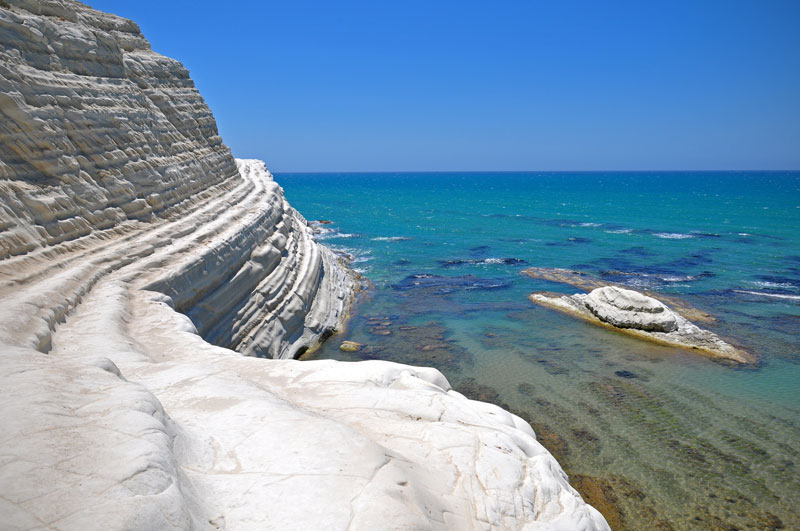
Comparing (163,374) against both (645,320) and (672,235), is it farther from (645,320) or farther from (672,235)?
(672,235)

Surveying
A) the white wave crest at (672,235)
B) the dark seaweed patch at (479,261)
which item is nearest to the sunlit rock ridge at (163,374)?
the dark seaweed patch at (479,261)

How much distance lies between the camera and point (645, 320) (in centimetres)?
1681

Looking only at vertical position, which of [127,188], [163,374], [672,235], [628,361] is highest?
[127,188]

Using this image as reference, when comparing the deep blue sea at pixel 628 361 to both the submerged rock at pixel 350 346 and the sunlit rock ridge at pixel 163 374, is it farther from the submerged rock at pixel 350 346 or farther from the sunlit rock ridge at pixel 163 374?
the sunlit rock ridge at pixel 163 374

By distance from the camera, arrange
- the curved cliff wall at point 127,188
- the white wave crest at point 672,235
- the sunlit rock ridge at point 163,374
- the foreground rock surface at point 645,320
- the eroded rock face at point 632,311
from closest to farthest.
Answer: the sunlit rock ridge at point 163,374, the curved cliff wall at point 127,188, the foreground rock surface at point 645,320, the eroded rock face at point 632,311, the white wave crest at point 672,235

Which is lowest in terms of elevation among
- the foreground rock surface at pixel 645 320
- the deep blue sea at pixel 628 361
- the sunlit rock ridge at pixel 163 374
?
the deep blue sea at pixel 628 361

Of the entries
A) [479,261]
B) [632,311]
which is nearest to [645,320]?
[632,311]

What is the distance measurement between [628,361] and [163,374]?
13.4 m

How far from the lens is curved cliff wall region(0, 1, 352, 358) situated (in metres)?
9.17

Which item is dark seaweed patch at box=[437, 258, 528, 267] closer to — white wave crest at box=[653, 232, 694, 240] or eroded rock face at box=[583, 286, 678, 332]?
eroded rock face at box=[583, 286, 678, 332]

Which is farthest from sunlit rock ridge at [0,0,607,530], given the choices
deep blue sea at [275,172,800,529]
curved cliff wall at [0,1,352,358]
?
deep blue sea at [275,172,800,529]

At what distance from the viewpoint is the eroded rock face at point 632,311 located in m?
16.7

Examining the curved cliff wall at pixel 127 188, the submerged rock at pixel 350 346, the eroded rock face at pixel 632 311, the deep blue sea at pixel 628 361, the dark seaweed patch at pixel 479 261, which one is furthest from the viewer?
the dark seaweed patch at pixel 479 261

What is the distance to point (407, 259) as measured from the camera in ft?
97.4
